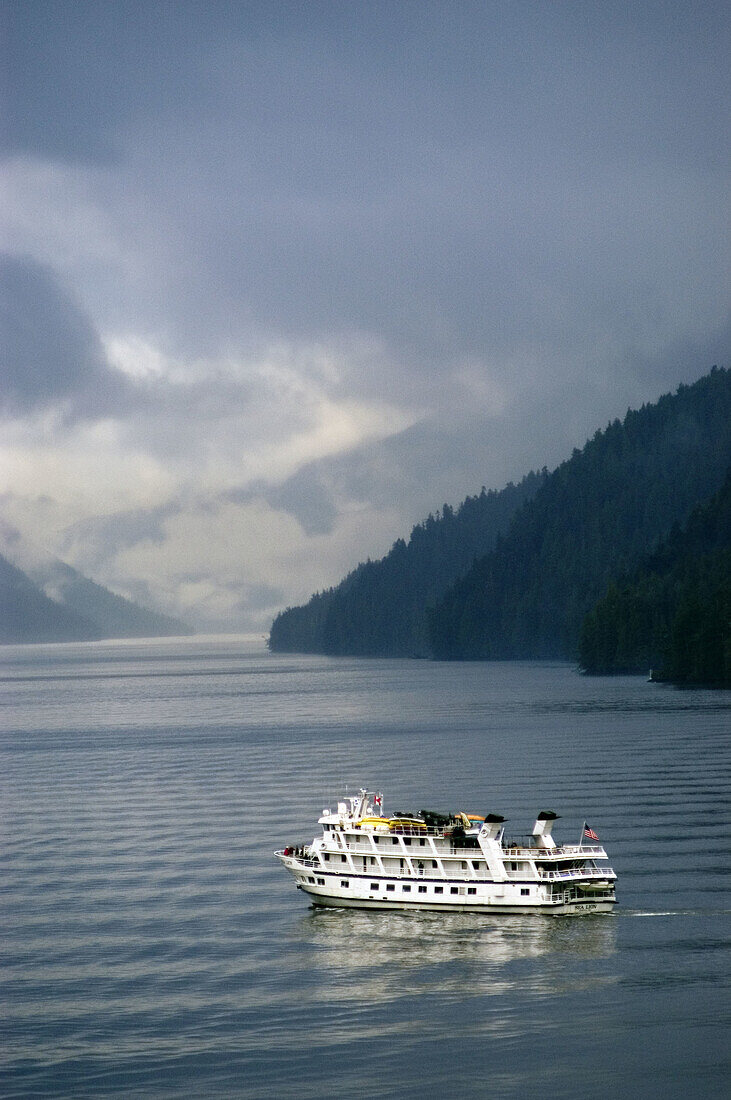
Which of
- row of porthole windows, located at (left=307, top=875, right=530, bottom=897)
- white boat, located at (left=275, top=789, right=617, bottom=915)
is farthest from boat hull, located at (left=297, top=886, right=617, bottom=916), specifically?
row of porthole windows, located at (left=307, top=875, right=530, bottom=897)

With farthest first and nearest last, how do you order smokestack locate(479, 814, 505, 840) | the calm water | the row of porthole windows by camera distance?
smokestack locate(479, 814, 505, 840) → the row of porthole windows → the calm water

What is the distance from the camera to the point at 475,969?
53594 mm

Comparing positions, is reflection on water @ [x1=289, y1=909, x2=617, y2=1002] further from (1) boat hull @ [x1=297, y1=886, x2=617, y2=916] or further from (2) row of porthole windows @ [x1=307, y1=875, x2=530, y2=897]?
(2) row of porthole windows @ [x1=307, y1=875, x2=530, y2=897]

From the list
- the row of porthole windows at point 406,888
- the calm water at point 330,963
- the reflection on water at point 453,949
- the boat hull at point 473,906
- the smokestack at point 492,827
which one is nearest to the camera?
the calm water at point 330,963

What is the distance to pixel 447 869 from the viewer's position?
212 ft

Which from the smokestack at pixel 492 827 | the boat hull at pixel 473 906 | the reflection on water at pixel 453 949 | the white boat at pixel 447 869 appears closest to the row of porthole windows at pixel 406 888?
the white boat at pixel 447 869

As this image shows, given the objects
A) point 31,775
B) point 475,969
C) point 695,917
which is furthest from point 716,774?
point 31,775

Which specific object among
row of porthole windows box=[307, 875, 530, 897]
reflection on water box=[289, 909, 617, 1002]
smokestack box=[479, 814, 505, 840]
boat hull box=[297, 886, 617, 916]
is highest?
smokestack box=[479, 814, 505, 840]

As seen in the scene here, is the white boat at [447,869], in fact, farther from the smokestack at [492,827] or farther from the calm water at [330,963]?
the calm water at [330,963]

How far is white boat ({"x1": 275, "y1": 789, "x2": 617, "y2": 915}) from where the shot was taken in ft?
207

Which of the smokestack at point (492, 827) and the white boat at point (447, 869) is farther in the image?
the smokestack at point (492, 827)

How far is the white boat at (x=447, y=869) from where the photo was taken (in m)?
63.2

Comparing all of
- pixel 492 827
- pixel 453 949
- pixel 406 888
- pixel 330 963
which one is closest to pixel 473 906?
pixel 406 888

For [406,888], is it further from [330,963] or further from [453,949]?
[330,963]
